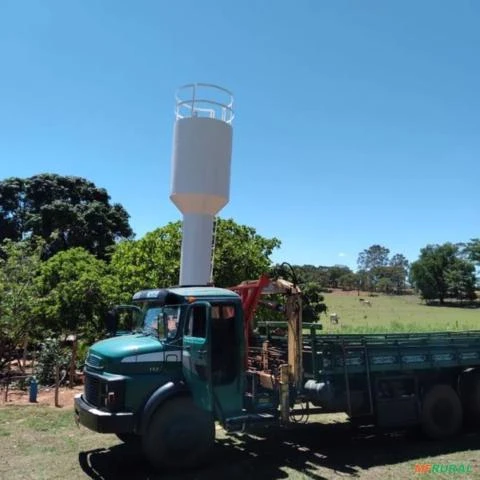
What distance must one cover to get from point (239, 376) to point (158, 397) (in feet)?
4.60

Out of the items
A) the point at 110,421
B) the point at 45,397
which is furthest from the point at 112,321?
the point at 45,397

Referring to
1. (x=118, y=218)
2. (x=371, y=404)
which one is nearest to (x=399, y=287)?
(x=118, y=218)

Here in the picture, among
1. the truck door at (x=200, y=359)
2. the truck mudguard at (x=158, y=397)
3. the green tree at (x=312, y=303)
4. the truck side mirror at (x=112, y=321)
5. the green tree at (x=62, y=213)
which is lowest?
the truck mudguard at (x=158, y=397)

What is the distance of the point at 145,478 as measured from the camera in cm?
819

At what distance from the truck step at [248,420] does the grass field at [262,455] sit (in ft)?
2.04

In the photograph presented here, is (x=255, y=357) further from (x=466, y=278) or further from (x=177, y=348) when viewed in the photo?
(x=466, y=278)

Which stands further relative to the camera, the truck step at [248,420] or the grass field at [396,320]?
the grass field at [396,320]

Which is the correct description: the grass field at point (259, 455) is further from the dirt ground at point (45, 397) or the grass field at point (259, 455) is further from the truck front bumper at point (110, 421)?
the dirt ground at point (45, 397)

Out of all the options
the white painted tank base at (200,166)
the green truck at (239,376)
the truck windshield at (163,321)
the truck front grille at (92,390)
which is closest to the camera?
the green truck at (239,376)

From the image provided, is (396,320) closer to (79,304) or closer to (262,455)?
(79,304)

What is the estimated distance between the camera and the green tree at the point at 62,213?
39.2 m

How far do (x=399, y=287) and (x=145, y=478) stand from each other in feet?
446

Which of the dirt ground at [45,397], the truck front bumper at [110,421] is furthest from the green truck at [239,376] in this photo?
the dirt ground at [45,397]

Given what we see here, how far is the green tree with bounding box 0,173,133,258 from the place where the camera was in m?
39.2
